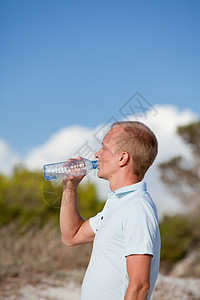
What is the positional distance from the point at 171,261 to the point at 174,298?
8.51 m

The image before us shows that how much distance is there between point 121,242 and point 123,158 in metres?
0.44

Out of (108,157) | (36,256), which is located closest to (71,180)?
(108,157)

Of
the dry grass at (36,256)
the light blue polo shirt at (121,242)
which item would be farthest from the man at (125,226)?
the dry grass at (36,256)

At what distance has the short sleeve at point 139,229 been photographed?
1688 mm

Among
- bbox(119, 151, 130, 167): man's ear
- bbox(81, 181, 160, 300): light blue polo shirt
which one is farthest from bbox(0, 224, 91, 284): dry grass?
bbox(119, 151, 130, 167): man's ear

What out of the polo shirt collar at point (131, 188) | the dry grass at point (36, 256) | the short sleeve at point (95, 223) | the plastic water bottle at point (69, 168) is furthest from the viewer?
the dry grass at point (36, 256)

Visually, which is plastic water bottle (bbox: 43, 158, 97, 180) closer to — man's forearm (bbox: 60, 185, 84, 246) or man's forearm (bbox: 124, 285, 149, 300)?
man's forearm (bbox: 60, 185, 84, 246)

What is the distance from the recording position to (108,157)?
205cm

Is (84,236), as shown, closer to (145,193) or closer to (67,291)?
(145,193)

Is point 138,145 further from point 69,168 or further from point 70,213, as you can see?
point 70,213

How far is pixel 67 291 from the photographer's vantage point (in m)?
5.63

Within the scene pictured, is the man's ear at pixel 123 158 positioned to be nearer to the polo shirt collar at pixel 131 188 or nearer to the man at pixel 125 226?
the man at pixel 125 226

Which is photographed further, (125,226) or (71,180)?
(71,180)

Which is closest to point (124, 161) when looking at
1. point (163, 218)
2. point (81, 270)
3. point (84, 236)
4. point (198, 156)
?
point (84, 236)
